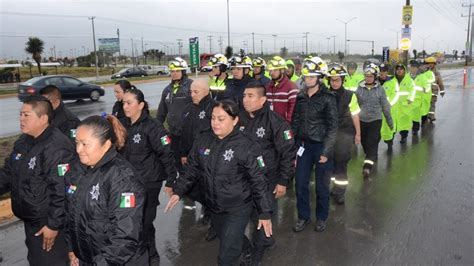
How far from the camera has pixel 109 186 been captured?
8.22 feet

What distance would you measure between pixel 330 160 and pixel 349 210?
966 millimetres

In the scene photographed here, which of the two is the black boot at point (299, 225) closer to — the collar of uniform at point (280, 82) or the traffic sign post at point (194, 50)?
the collar of uniform at point (280, 82)

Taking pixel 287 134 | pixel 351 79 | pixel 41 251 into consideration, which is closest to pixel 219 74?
pixel 287 134

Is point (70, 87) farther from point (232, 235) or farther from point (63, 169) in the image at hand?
point (232, 235)

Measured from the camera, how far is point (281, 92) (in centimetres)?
567

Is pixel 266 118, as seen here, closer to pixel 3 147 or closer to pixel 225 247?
pixel 225 247

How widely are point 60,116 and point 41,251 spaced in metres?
1.60

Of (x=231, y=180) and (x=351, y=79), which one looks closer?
(x=231, y=180)

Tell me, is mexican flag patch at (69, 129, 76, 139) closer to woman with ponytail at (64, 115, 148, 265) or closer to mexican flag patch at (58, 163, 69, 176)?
mexican flag patch at (58, 163, 69, 176)

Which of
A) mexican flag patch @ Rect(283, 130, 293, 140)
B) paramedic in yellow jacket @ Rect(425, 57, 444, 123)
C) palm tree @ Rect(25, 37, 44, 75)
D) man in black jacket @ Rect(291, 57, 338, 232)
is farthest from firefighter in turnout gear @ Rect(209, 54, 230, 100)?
palm tree @ Rect(25, 37, 44, 75)

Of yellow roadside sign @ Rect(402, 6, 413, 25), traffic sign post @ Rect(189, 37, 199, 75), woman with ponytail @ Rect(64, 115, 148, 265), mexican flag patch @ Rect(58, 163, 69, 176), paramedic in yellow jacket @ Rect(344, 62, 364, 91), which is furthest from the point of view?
yellow roadside sign @ Rect(402, 6, 413, 25)

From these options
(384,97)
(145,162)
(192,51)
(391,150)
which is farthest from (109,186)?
(192,51)

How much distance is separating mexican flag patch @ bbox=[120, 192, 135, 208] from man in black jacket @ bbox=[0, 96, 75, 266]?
82cm

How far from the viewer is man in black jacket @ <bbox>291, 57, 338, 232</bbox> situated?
468cm
